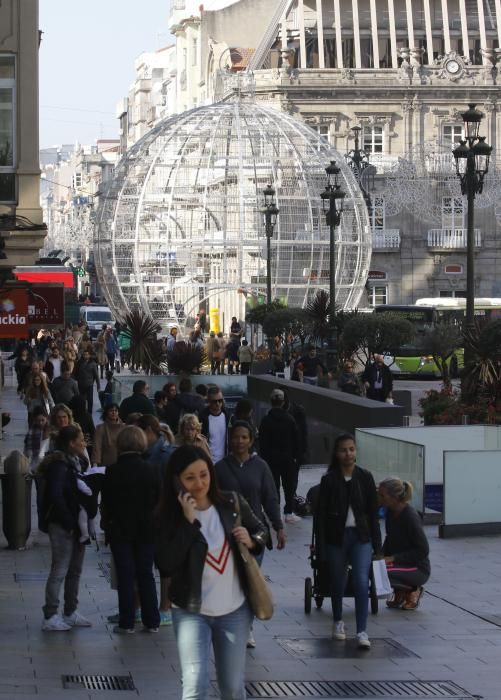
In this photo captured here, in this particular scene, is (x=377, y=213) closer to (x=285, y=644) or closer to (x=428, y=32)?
(x=428, y=32)

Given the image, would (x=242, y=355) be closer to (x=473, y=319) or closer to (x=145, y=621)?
(x=473, y=319)

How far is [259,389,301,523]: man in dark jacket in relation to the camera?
54.5ft

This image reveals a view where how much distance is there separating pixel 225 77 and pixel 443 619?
7614 centimetres

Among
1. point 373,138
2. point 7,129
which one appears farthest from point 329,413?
point 373,138

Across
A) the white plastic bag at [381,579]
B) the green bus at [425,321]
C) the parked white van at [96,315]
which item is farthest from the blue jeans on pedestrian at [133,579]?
the parked white van at [96,315]

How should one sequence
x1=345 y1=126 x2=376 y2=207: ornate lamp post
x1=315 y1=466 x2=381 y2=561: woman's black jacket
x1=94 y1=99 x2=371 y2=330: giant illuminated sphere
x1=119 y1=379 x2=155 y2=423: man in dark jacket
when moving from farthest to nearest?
x1=345 y1=126 x2=376 y2=207: ornate lamp post, x1=94 y1=99 x2=371 y2=330: giant illuminated sphere, x1=119 y1=379 x2=155 y2=423: man in dark jacket, x1=315 y1=466 x2=381 y2=561: woman's black jacket

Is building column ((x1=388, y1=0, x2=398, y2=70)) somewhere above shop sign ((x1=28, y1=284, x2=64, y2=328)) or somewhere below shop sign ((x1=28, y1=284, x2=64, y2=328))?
above

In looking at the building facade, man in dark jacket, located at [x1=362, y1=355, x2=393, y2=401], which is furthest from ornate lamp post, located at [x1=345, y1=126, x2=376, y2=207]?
the building facade

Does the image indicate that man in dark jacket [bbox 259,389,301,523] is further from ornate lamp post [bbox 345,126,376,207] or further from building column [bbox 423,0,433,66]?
building column [bbox 423,0,433,66]

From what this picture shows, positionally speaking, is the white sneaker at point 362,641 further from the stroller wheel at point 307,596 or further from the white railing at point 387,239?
the white railing at point 387,239

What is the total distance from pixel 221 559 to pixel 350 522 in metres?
3.88

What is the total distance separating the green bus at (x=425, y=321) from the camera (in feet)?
156

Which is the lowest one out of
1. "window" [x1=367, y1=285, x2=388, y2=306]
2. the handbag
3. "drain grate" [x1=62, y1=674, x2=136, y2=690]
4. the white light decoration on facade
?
"drain grate" [x1=62, y1=674, x2=136, y2=690]

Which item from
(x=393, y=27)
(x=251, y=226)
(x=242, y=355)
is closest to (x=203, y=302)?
(x=251, y=226)
